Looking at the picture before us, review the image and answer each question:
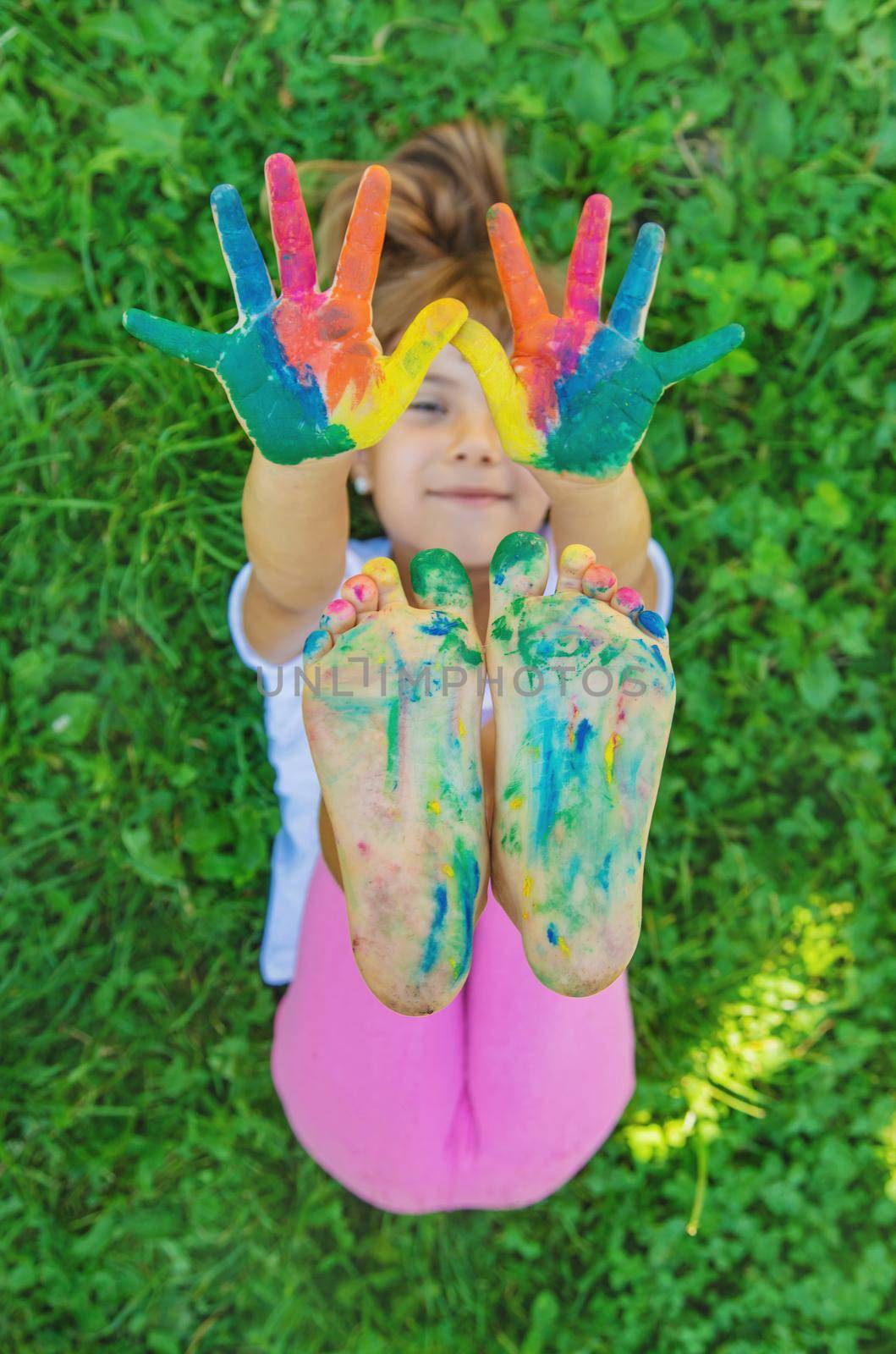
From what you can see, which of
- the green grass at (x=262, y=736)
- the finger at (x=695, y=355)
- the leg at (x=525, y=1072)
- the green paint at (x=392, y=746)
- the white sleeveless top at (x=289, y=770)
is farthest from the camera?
the green grass at (x=262, y=736)

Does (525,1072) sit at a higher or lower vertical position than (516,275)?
lower

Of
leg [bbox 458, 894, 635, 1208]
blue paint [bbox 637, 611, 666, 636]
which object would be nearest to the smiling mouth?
blue paint [bbox 637, 611, 666, 636]

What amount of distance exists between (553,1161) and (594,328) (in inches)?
45.5

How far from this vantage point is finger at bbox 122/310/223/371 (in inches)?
40.8

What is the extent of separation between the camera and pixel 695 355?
3.51 ft

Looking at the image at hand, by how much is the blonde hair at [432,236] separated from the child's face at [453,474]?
15 centimetres

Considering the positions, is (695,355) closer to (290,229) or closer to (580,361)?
(580,361)

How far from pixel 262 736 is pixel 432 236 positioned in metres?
0.90

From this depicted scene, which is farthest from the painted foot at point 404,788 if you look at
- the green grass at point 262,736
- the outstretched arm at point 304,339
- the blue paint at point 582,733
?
the green grass at point 262,736

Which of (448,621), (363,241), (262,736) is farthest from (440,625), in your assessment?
(262,736)

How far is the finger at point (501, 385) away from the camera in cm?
108

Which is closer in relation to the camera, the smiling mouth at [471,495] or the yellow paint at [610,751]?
the yellow paint at [610,751]

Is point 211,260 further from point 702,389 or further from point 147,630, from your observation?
point 702,389

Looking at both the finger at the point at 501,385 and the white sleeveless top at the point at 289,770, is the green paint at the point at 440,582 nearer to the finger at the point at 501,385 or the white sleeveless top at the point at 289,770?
the finger at the point at 501,385
